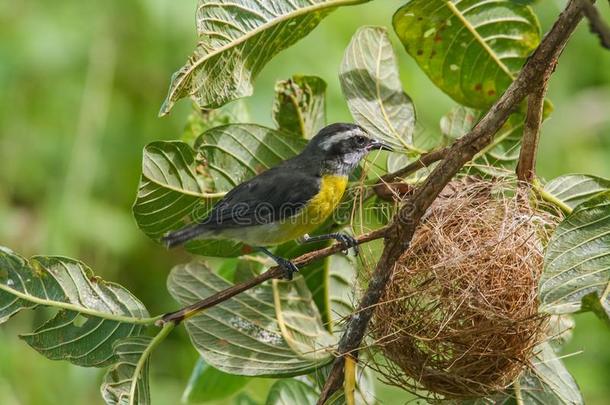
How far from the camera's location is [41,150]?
5.88 metres

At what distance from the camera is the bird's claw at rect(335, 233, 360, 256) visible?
2.75 metres

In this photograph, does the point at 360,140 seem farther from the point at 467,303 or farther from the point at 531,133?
the point at 467,303

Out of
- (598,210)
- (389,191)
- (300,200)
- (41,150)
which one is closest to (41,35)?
(41,150)

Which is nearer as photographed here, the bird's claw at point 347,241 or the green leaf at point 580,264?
the green leaf at point 580,264

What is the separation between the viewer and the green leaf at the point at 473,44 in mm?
3250

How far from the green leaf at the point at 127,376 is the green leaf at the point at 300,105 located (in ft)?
3.57

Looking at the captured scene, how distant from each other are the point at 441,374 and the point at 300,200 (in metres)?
1.30

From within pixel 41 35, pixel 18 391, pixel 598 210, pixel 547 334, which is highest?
pixel 41 35

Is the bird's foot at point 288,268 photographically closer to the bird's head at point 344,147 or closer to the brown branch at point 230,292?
the brown branch at point 230,292

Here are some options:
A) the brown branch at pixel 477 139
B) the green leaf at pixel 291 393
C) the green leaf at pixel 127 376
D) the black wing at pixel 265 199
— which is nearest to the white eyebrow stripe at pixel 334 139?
the black wing at pixel 265 199

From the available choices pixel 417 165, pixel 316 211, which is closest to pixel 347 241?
pixel 417 165

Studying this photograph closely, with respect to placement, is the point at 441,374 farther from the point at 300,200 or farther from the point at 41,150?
the point at 41,150

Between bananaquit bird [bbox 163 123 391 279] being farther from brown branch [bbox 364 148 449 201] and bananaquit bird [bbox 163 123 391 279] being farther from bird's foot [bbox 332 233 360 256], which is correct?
brown branch [bbox 364 148 449 201]

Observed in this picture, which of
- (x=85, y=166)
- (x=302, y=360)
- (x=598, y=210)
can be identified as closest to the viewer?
(x=598, y=210)
